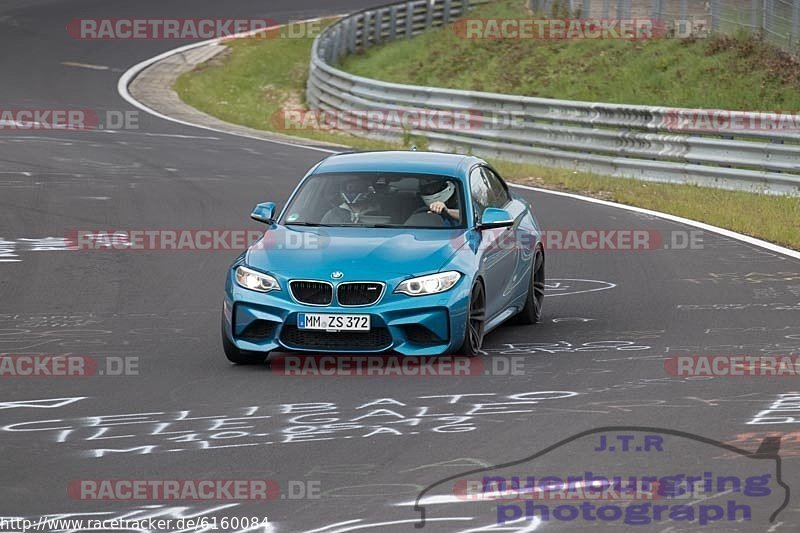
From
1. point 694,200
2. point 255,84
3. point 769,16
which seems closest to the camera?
point 694,200

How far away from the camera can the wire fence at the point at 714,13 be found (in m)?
28.5

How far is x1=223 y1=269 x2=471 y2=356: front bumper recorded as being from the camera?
10.6m

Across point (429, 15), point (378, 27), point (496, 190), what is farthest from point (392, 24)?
point (496, 190)

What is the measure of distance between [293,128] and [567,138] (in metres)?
9.50

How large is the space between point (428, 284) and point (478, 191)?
6.13ft

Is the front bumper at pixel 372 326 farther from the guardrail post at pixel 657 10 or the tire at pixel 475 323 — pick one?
the guardrail post at pixel 657 10

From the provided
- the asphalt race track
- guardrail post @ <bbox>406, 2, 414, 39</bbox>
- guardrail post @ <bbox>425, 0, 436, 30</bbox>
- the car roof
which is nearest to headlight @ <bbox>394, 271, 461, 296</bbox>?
the asphalt race track

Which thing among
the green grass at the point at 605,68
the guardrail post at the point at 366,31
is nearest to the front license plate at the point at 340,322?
the green grass at the point at 605,68

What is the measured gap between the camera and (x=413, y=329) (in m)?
10.7

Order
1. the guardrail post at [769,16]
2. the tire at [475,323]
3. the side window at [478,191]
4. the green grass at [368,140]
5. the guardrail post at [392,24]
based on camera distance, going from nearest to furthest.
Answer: the tire at [475,323], the side window at [478,191], the green grass at [368,140], the guardrail post at [769,16], the guardrail post at [392,24]

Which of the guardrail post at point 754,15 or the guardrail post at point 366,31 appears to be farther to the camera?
the guardrail post at point 366,31

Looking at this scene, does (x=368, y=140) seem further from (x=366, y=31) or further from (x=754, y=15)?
(x=366, y=31)

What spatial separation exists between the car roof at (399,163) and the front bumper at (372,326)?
1.72 m

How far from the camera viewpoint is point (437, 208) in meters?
11.8
